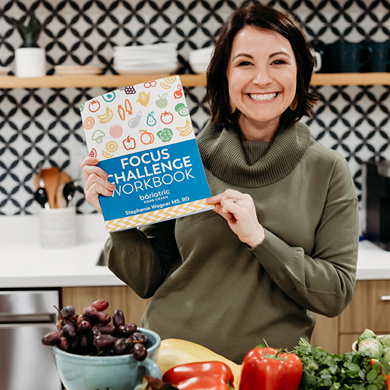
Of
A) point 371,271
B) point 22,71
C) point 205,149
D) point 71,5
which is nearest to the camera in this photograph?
point 205,149

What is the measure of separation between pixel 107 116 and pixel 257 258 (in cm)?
45

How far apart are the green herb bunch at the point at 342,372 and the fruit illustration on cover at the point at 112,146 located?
0.55 meters

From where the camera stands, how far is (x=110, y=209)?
1023 mm

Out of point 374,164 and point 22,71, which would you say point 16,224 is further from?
point 374,164

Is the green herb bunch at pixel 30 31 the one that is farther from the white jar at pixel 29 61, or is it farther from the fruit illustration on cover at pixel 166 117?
the fruit illustration on cover at pixel 166 117

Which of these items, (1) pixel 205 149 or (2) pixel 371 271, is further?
(2) pixel 371 271

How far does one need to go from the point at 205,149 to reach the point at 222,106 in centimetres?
12

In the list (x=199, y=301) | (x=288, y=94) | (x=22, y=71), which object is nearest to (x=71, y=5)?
(x=22, y=71)

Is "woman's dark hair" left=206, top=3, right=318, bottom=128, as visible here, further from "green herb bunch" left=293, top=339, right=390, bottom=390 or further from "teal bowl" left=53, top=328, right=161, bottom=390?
"teal bowl" left=53, top=328, right=161, bottom=390

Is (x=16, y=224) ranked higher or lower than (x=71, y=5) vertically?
lower

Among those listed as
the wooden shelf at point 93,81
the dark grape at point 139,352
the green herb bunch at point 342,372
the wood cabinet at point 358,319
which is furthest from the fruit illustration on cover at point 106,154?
the wood cabinet at point 358,319

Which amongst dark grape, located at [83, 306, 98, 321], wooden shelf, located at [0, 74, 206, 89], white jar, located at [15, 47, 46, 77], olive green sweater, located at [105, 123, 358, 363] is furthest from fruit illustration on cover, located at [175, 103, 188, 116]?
white jar, located at [15, 47, 46, 77]

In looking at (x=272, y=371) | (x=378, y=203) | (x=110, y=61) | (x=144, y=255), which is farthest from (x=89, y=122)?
(x=378, y=203)

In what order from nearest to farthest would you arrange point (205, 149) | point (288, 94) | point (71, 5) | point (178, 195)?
point (178, 195)
point (288, 94)
point (205, 149)
point (71, 5)
